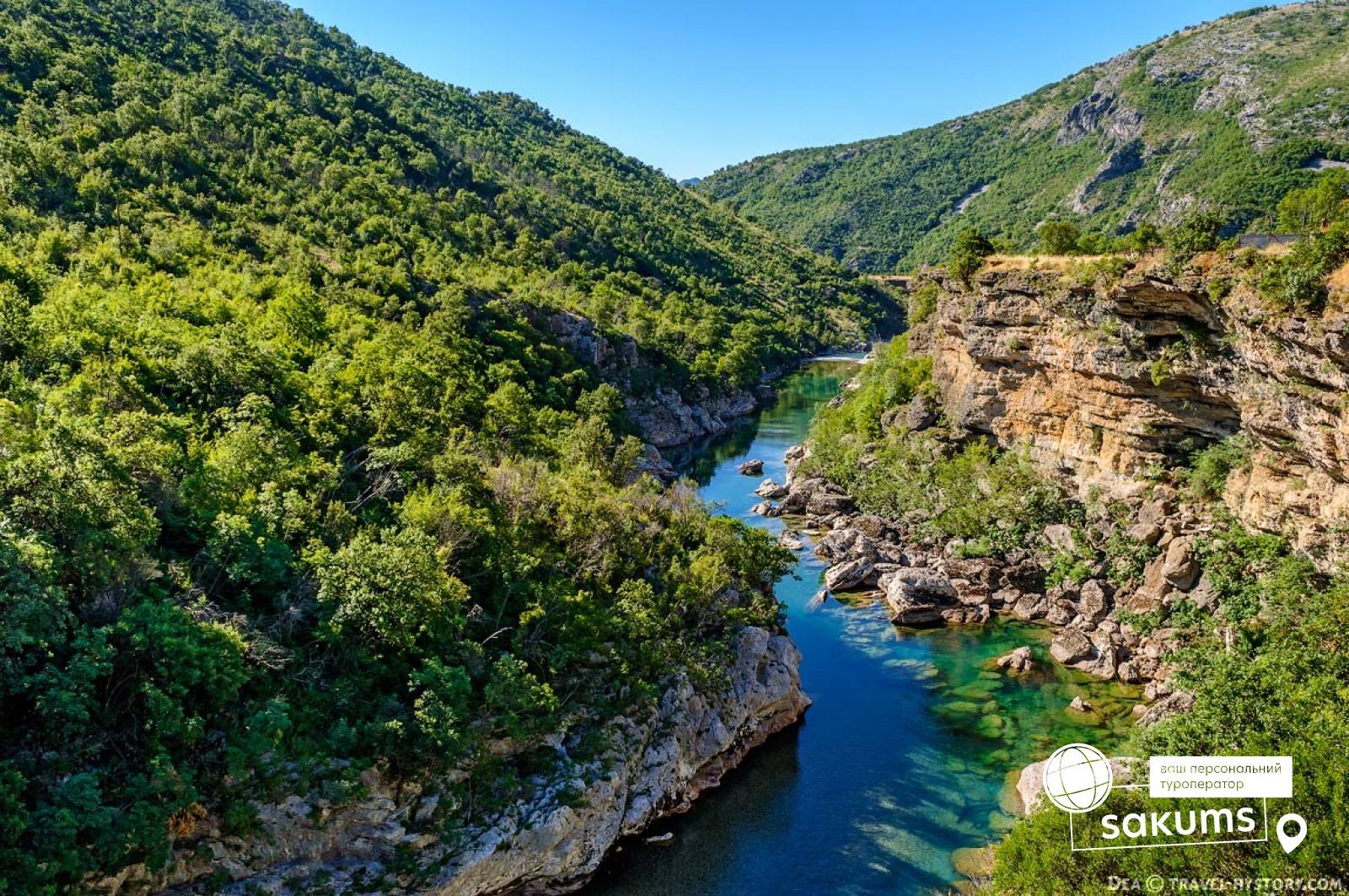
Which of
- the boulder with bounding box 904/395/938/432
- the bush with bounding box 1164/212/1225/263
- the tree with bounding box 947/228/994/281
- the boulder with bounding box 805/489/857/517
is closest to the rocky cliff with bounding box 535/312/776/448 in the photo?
the boulder with bounding box 805/489/857/517

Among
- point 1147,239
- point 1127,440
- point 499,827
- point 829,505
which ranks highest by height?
point 1147,239

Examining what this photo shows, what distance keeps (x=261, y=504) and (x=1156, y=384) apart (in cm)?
3914

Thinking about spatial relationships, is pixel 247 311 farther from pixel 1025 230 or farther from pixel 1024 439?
pixel 1025 230

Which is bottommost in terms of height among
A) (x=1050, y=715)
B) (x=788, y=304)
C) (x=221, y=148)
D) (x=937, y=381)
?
(x=1050, y=715)

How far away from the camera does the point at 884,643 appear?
36125mm

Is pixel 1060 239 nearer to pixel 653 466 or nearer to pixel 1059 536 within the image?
pixel 1059 536

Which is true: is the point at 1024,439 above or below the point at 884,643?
above

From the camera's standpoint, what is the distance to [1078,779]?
20.6 metres

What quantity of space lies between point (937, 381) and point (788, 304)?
8405 centimetres

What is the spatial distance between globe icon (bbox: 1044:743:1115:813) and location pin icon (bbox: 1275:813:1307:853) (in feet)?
11.4

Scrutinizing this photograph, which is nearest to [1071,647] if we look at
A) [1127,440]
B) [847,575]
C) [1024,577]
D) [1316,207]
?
[1024,577]

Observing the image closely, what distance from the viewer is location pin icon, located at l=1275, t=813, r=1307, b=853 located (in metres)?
14.9

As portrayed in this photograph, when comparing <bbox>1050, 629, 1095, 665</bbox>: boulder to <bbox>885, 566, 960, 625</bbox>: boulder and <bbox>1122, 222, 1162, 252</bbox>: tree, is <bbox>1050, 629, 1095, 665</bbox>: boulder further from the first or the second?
<bbox>1122, 222, 1162, 252</bbox>: tree

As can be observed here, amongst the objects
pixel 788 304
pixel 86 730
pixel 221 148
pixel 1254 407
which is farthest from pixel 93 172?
pixel 788 304
